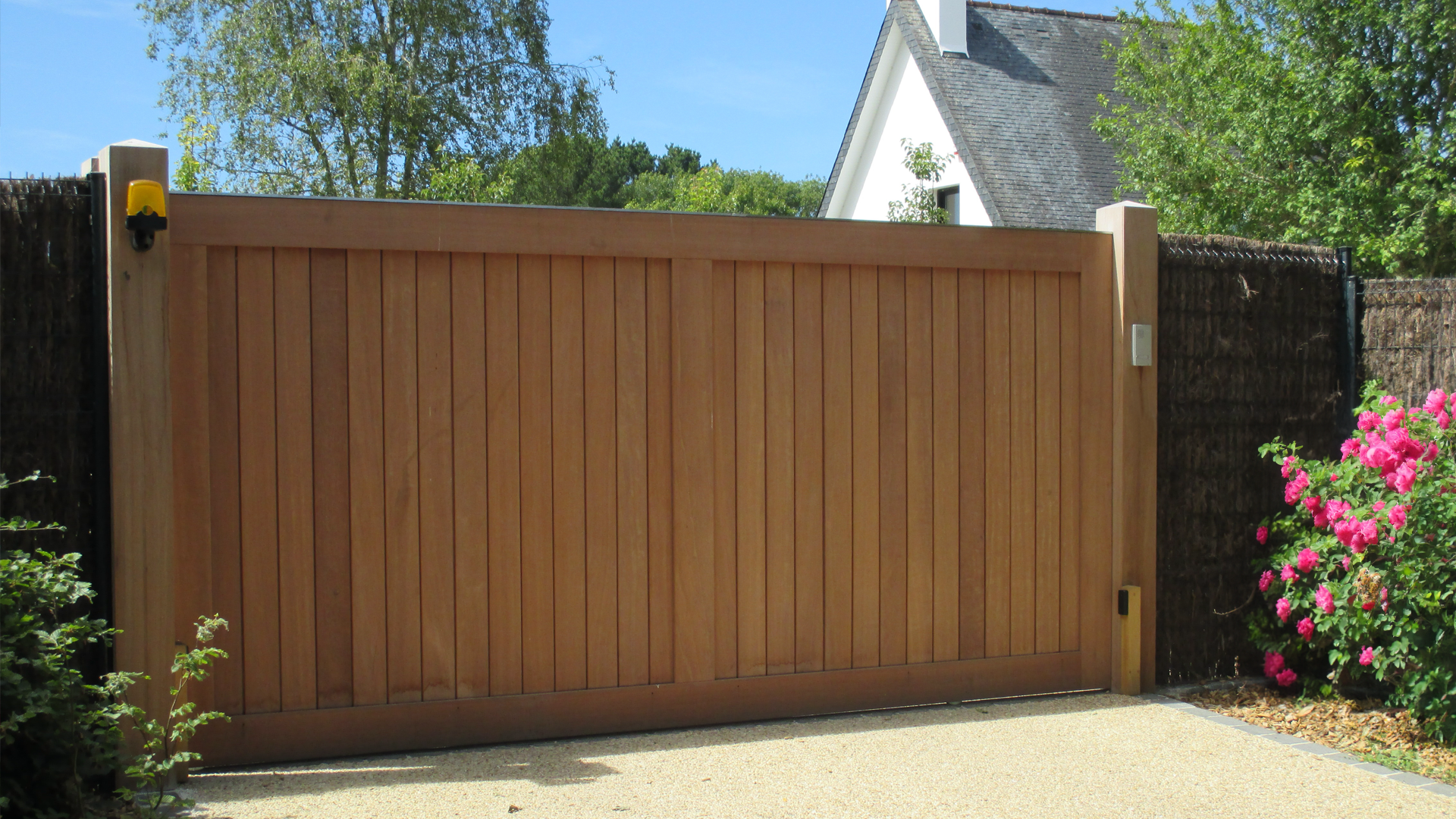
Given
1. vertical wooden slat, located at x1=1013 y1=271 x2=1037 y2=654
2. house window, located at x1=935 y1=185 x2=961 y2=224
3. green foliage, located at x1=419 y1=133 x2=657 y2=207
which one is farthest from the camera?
house window, located at x1=935 y1=185 x2=961 y2=224

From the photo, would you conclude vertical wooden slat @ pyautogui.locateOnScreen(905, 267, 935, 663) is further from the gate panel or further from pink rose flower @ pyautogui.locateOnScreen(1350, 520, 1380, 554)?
pink rose flower @ pyautogui.locateOnScreen(1350, 520, 1380, 554)

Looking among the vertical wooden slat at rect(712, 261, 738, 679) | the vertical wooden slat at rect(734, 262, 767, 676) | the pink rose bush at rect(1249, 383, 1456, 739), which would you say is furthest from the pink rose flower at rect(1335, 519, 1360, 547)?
the vertical wooden slat at rect(712, 261, 738, 679)

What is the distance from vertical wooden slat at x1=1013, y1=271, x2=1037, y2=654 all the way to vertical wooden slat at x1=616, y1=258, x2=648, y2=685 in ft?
5.10

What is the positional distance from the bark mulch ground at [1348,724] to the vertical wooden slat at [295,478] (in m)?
3.46

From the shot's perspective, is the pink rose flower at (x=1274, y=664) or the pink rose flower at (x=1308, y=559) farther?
the pink rose flower at (x=1274, y=664)

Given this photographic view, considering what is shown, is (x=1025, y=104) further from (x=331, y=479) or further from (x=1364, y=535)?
(x=331, y=479)

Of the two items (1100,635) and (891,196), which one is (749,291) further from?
(891,196)

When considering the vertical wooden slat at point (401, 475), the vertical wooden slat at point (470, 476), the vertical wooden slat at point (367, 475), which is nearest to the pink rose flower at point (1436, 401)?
the vertical wooden slat at point (470, 476)

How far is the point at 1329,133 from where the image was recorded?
9367mm

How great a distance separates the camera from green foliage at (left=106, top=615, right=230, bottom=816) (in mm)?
2988

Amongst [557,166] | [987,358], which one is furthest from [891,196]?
[987,358]

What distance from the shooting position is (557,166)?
19203 millimetres

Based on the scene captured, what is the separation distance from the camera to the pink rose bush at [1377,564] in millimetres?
3783

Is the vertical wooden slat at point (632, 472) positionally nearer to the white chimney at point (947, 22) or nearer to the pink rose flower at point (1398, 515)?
the pink rose flower at point (1398, 515)
